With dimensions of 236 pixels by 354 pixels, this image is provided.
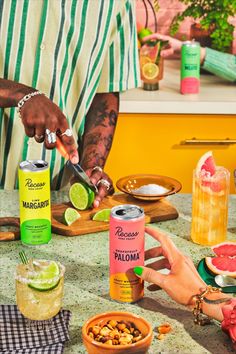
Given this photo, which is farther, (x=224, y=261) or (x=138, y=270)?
(x=224, y=261)

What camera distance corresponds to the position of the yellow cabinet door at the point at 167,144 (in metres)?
3.42

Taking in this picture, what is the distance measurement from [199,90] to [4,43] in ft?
3.97

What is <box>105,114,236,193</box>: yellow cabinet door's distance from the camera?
135 inches

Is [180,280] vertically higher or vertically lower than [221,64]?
lower

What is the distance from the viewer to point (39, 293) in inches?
64.0

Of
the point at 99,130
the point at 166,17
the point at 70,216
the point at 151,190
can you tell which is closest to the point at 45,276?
the point at 70,216

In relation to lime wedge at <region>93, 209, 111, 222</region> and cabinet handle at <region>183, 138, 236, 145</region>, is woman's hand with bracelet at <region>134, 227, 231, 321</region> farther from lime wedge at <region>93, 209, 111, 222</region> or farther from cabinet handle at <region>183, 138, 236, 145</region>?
cabinet handle at <region>183, 138, 236, 145</region>

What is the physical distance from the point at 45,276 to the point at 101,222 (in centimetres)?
53

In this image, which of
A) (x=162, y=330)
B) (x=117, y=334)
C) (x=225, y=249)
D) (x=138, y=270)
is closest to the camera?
(x=117, y=334)

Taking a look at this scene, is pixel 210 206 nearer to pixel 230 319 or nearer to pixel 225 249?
pixel 225 249

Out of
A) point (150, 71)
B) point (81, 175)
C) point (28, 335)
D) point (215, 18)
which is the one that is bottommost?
point (28, 335)

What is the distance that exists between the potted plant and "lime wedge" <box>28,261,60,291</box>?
2.21 metres

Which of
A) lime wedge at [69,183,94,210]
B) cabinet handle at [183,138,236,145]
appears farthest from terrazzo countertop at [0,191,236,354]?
cabinet handle at [183,138,236,145]

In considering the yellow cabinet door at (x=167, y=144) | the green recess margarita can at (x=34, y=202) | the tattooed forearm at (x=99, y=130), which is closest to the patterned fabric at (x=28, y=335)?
the green recess margarita can at (x=34, y=202)
